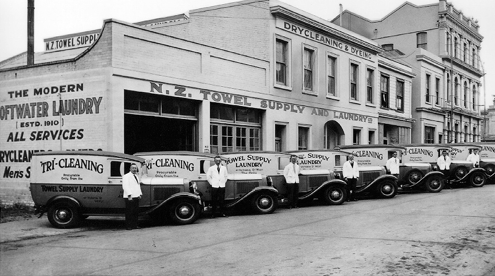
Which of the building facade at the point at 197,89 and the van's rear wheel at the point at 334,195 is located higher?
the building facade at the point at 197,89

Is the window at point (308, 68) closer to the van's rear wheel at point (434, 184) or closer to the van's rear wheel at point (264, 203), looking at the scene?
the van's rear wheel at point (434, 184)

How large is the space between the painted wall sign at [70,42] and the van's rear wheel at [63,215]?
12.6 meters

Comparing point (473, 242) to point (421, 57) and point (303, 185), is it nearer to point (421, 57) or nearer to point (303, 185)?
point (303, 185)

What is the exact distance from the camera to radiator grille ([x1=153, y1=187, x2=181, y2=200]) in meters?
12.5

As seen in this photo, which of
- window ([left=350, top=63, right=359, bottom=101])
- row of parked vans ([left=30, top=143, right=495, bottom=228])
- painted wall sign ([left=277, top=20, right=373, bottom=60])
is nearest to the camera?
row of parked vans ([left=30, top=143, right=495, bottom=228])

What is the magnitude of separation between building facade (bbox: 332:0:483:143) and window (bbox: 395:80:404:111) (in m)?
2.77

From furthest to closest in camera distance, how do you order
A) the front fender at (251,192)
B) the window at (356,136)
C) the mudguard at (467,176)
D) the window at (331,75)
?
the window at (356,136), the window at (331,75), the mudguard at (467,176), the front fender at (251,192)

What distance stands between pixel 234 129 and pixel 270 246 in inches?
452

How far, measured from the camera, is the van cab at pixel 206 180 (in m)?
13.4

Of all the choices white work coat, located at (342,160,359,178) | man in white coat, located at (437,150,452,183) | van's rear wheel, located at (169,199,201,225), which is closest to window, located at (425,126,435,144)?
man in white coat, located at (437,150,452,183)

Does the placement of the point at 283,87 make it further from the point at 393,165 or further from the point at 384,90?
the point at 384,90

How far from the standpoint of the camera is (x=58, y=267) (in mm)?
7684

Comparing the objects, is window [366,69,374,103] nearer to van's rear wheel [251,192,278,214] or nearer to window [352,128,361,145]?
window [352,128,361,145]

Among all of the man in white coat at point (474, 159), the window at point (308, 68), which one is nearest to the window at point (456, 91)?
the man in white coat at point (474, 159)
